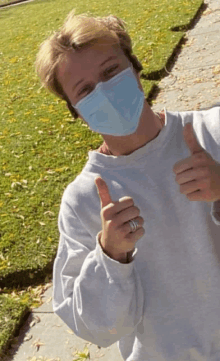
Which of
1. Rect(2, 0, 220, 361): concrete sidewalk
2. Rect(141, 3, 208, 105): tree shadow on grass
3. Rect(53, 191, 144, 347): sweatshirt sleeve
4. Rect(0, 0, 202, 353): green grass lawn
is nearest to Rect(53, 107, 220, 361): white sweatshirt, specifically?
Rect(53, 191, 144, 347): sweatshirt sleeve

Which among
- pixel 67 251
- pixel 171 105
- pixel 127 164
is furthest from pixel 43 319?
pixel 171 105

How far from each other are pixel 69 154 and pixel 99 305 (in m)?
3.87

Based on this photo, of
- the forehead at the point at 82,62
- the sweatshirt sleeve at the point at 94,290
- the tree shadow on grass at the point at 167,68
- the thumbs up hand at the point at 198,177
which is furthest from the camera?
the tree shadow on grass at the point at 167,68

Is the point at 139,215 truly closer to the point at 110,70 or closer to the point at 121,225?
the point at 121,225

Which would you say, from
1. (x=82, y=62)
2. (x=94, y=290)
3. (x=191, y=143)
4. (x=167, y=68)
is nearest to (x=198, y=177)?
(x=191, y=143)

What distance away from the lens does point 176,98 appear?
5.91 meters

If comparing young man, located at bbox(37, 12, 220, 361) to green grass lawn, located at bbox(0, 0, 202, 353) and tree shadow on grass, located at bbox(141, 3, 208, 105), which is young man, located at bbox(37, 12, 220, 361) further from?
tree shadow on grass, located at bbox(141, 3, 208, 105)

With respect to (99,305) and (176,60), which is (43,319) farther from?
(176,60)

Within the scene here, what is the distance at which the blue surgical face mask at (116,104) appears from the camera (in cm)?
174

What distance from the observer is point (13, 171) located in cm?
543

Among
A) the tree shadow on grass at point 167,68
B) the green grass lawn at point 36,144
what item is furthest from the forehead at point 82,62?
the tree shadow on grass at point 167,68

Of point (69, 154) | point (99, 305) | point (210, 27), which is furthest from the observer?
point (210, 27)

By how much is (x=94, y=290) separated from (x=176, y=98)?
4587 mm

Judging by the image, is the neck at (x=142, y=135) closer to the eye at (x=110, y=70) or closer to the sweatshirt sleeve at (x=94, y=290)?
the eye at (x=110, y=70)
